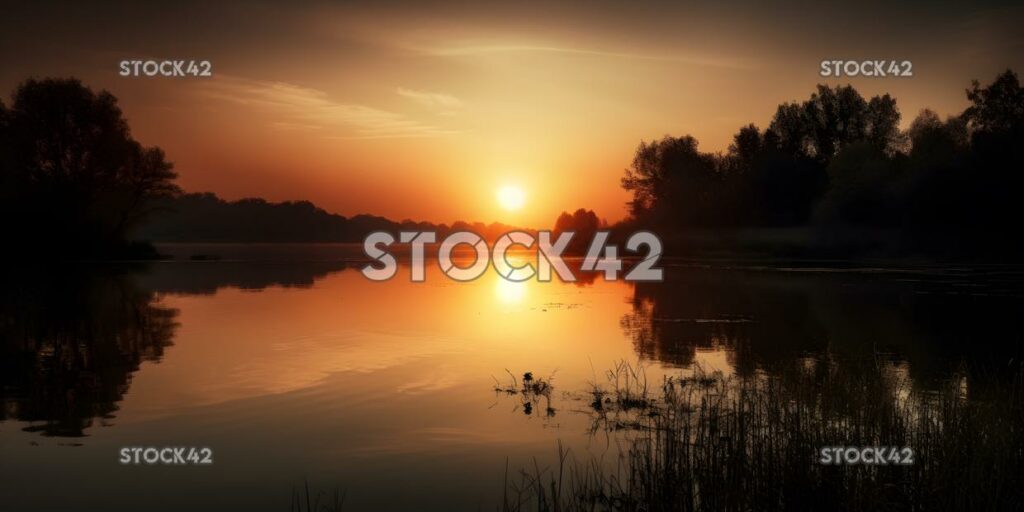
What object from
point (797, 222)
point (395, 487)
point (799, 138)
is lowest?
point (395, 487)

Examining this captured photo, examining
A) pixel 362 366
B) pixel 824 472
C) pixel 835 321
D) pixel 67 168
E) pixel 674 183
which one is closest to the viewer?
pixel 824 472

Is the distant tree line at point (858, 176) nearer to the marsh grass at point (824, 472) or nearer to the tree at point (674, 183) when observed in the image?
the tree at point (674, 183)

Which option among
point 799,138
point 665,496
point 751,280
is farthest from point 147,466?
point 799,138

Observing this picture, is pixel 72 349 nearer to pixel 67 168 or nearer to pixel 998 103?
pixel 67 168

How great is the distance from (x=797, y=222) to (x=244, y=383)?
103 metres

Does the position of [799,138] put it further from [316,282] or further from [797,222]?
[316,282]

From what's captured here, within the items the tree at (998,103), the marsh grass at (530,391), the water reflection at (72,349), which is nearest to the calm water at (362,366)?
the water reflection at (72,349)

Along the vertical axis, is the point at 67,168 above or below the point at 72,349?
above

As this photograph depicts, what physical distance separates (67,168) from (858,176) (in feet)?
314

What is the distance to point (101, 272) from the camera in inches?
2618

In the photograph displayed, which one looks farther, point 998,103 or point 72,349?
point 998,103

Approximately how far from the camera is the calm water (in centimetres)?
1202

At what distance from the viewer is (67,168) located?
77.8 metres

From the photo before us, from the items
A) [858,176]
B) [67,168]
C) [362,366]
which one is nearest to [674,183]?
[858,176]
